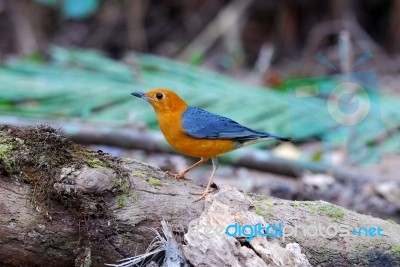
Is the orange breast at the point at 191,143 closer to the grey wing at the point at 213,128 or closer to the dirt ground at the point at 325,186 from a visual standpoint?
the grey wing at the point at 213,128

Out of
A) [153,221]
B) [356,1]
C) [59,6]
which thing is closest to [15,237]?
[153,221]

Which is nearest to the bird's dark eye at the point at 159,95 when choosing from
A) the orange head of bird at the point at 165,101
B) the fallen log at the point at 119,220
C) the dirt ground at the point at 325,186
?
the orange head of bird at the point at 165,101

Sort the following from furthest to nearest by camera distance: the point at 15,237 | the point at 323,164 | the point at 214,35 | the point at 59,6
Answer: the point at 214,35
the point at 59,6
the point at 323,164
the point at 15,237

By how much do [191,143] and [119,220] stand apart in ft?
2.70

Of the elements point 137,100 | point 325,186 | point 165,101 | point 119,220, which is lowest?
point 119,220

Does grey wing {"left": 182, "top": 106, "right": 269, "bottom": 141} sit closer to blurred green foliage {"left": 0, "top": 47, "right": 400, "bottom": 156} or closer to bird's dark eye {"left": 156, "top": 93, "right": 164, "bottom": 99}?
bird's dark eye {"left": 156, "top": 93, "right": 164, "bottom": 99}

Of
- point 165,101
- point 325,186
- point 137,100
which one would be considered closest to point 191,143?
point 165,101

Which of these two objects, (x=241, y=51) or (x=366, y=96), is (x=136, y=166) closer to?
(x=366, y=96)

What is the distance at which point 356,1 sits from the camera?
1167 centimetres

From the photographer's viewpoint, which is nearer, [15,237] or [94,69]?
[15,237]

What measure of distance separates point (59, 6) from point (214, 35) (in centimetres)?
254

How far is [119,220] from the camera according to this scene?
9.68 ft

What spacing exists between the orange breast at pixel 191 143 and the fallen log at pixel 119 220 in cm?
51

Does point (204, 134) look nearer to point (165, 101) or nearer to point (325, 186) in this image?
point (165, 101)
